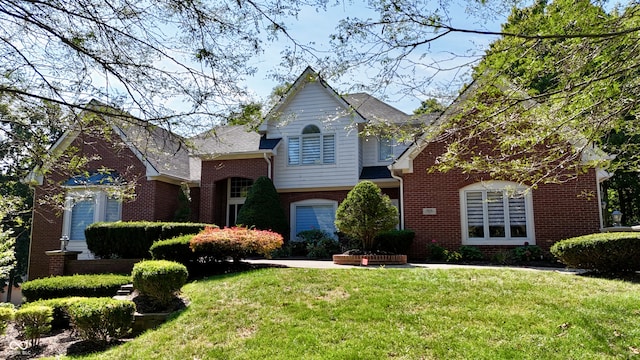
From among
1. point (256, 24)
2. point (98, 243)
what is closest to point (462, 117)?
point (256, 24)

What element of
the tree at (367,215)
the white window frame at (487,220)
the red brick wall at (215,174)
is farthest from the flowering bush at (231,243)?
the red brick wall at (215,174)

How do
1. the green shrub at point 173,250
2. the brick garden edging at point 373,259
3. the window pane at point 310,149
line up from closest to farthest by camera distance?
the green shrub at point 173,250 < the brick garden edging at point 373,259 < the window pane at point 310,149

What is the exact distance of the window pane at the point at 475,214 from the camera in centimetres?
1391

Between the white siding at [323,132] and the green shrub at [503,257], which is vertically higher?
the white siding at [323,132]

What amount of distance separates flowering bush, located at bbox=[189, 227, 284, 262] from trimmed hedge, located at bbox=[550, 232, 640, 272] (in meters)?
7.19

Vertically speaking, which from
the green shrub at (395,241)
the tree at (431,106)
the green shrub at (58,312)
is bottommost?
the green shrub at (58,312)

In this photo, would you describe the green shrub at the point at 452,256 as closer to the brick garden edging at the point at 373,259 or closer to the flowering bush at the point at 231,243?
the brick garden edging at the point at 373,259

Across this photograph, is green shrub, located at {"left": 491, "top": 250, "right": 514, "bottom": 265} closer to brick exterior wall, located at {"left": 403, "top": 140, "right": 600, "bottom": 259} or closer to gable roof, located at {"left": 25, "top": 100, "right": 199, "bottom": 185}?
brick exterior wall, located at {"left": 403, "top": 140, "right": 600, "bottom": 259}

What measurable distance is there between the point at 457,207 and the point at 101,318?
35.4 ft

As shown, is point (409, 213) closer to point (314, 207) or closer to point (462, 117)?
point (314, 207)

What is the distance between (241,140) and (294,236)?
5.01 metres

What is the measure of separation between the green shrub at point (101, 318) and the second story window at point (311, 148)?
1143 cm

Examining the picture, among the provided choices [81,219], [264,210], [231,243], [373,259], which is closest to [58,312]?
[231,243]

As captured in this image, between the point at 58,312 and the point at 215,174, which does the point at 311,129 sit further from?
the point at 58,312
